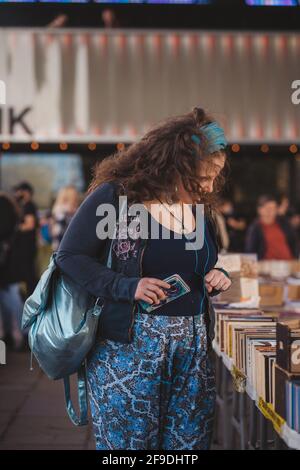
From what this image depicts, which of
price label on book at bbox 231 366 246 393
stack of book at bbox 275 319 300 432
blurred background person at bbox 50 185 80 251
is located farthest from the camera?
blurred background person at bbox 50 185 80 251

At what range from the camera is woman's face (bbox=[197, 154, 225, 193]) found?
3.05 m

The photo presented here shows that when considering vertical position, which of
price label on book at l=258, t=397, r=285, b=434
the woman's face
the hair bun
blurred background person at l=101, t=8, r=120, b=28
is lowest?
price label on book at l=258, t=397, r=285, b=434

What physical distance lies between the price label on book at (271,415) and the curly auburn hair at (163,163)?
0.87m

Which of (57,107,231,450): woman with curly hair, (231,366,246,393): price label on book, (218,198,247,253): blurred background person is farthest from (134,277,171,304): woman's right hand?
(218,198,247,253): blurred background person

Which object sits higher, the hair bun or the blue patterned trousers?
the hair bun

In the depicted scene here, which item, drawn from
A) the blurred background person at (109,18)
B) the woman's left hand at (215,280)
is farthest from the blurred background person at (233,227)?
the woman's left hand at (215,280)

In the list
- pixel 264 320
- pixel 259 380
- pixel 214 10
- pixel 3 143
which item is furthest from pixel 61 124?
pixel 259 380

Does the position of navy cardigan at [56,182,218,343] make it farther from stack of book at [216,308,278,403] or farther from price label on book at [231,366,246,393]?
price label on book at [231,366,246,393]

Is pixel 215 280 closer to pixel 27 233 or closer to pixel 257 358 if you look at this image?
pixel 257 358

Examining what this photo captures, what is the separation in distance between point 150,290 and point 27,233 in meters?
6.78

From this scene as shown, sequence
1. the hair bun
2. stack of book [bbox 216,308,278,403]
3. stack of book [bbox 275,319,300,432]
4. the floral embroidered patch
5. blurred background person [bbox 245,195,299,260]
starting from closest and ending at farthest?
1. stack of book [bbox 275,319,300,432]
2. the floral embroidered patch
3. the hair bun
4. stack of book [bbox 216,308,278,403]
5. blurred background person [bbox 245,195,299,260]

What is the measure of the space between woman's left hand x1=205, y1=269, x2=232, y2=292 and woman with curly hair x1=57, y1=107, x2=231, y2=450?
6cm

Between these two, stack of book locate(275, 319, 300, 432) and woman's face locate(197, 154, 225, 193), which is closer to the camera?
stack of book locate(275, 319, 300, 432)
